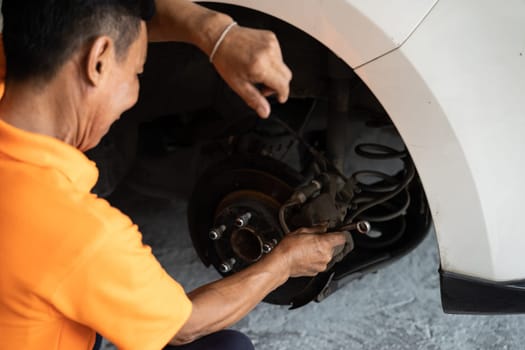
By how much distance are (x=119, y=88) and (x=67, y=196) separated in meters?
0.19

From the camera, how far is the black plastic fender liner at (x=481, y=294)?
1.35 metres

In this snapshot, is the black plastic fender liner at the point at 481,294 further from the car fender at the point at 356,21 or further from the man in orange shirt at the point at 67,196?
the man in orange shirt at the point at 67,196

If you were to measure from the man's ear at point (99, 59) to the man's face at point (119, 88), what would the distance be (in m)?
0.02

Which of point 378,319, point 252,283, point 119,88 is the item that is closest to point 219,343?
point 252,283

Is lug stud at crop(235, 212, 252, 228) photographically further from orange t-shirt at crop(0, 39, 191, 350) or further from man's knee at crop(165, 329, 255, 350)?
orange t-shirt at crop(0, 39, 191, 350)

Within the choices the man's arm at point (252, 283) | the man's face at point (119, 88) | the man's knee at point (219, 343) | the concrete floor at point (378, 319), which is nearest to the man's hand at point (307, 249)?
the man's arm at point (252, 283)

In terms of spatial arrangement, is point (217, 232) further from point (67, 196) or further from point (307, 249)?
point (67, 196)

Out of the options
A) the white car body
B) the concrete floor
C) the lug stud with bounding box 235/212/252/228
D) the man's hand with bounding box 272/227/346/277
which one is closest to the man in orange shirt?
the man's hand with bounding box 272/227/346/277

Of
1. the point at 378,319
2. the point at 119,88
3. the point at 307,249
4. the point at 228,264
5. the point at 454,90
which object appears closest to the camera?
the point at 119,88

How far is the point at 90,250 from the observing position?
0.93 meters

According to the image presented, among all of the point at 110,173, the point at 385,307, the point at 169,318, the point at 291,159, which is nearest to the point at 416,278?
the point at 385,307

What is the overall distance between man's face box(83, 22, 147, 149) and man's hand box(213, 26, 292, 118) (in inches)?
6.1

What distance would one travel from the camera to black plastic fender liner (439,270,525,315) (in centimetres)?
135

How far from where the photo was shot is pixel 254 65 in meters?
1.10
